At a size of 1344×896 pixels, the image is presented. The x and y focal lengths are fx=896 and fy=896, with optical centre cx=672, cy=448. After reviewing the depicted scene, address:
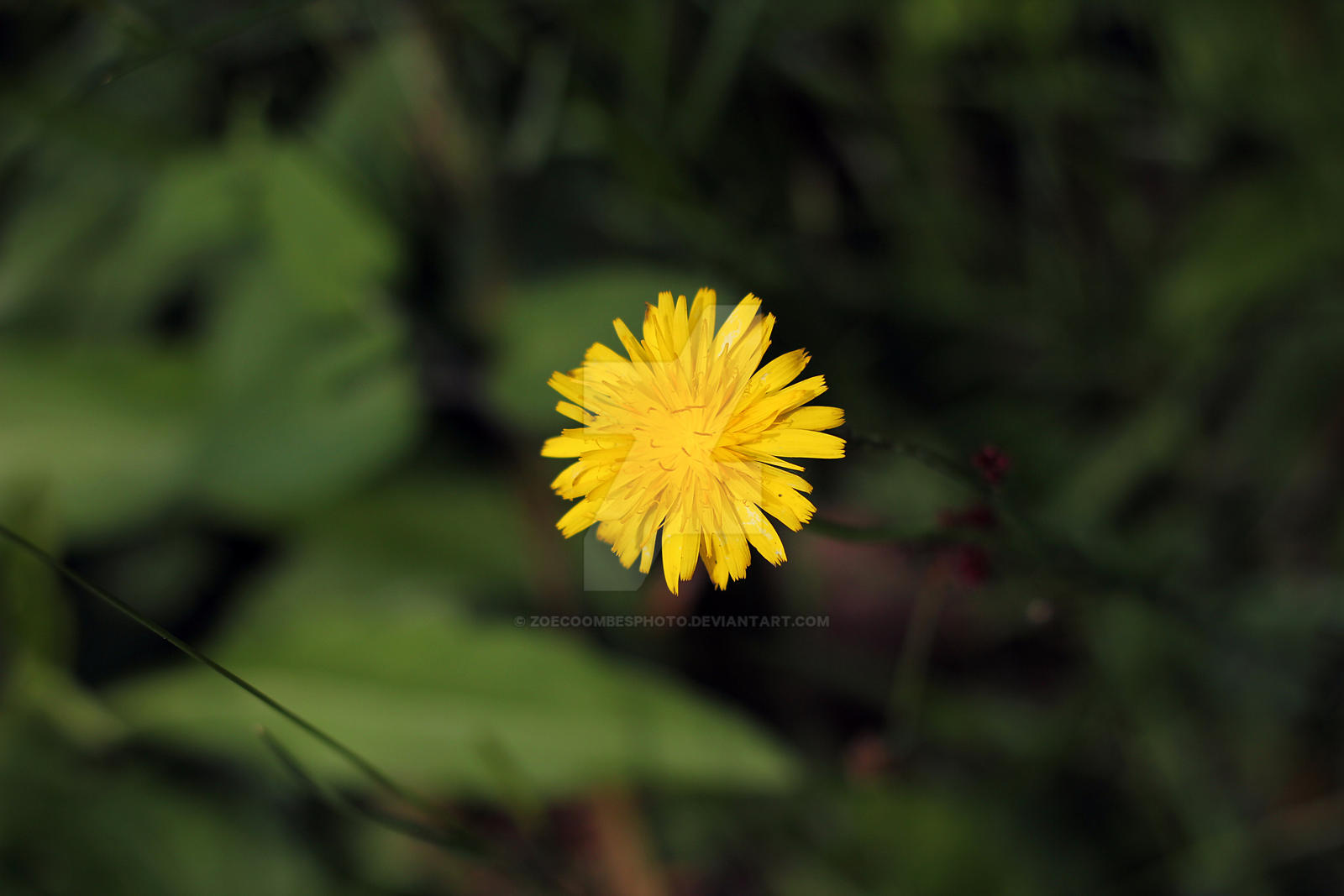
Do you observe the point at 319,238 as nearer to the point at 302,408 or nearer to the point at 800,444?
the point at 302,408

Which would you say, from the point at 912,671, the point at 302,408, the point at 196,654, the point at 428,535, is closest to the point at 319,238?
the point at 302,408

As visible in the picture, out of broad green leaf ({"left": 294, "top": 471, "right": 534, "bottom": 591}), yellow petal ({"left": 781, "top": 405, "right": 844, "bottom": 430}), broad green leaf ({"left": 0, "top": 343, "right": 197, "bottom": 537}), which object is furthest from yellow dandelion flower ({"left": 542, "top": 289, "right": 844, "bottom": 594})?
broad green leaf ({"left": 0, "top": 343, "right": 197, "bottom": 537})

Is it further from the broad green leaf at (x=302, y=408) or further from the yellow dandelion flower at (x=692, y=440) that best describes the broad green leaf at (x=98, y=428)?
the yellow dandelion flower at (x=692, y=440)

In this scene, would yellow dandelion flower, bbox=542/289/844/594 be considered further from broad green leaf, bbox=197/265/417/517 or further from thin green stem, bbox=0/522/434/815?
broad green leaf, bbox=197/265/417/517

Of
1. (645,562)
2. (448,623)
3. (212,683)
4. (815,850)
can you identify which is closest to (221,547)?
(212,683)

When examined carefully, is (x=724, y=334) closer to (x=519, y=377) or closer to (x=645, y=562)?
(x=645, y=562)

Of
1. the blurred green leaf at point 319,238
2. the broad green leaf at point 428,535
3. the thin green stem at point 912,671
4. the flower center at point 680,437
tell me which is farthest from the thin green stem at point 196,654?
the thin green stem at point 912,671
